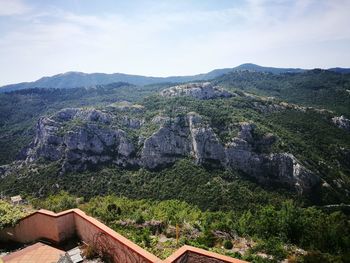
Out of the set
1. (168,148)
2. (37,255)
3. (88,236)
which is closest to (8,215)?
(37,255)

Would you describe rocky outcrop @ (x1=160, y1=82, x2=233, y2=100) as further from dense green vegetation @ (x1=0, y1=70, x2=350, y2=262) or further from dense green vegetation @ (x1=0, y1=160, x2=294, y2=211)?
dense green vegetation @ (x1=0, y1=160, x2=294, y2=211)

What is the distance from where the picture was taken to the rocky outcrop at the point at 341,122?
452 feet

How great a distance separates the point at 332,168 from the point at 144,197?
63405mm

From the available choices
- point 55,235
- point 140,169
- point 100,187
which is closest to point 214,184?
point 140,169

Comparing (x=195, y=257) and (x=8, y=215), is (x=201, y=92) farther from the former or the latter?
(x=195, y=257)

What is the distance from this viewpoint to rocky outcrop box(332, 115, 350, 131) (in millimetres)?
137625

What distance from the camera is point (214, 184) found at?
93.9 meters

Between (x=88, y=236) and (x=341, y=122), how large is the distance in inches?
5914

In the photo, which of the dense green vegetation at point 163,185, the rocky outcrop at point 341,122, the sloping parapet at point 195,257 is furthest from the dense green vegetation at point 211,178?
the sloping parapet at point 195,257

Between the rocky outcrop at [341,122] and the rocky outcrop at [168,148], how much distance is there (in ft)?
167

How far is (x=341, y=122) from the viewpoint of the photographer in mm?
138500

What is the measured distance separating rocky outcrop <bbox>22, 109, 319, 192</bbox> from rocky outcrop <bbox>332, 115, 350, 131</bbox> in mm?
51044

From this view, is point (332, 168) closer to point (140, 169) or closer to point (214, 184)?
point (214, 184)

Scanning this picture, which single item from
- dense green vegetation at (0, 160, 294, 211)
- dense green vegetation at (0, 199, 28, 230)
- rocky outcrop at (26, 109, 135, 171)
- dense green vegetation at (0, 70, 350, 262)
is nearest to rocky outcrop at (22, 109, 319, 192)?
rocky outcrop at (26, 109, 135, 171)
